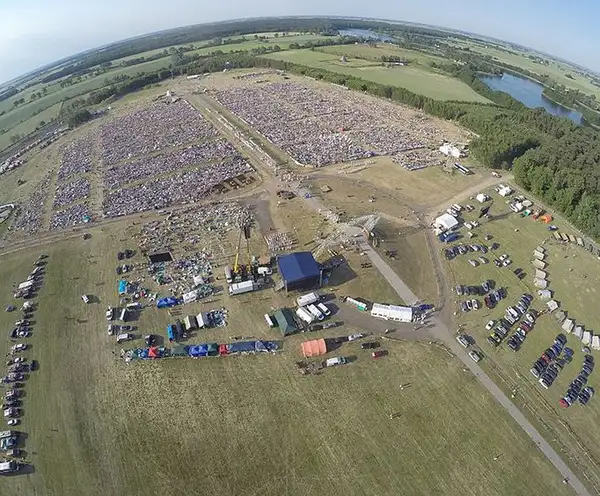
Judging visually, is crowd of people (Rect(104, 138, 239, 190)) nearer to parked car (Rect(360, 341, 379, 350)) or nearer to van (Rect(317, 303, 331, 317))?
van (Rect(317, 303, 331, 317))

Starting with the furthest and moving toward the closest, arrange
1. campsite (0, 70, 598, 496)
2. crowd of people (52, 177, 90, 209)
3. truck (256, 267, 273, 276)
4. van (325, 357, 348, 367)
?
crowd of people (52, 177, 90, 209)
truck (256, 267, 273, 276)
van (325, 357, 348, 367)
campsite (0, 70, 598, 496)

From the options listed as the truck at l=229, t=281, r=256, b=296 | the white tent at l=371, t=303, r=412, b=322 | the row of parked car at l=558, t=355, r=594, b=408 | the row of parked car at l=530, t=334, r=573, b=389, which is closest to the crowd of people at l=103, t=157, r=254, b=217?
the truck at l=229, t=281, r=256, b=296

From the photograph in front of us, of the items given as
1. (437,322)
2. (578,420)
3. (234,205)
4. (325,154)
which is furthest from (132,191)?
(578,420)

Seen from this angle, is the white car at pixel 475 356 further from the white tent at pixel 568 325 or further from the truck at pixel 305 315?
the truck at pixel 305 315

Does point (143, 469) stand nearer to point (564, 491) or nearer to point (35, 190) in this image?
point (564, 491)

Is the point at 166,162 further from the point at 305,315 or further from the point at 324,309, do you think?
the point at 324,309
